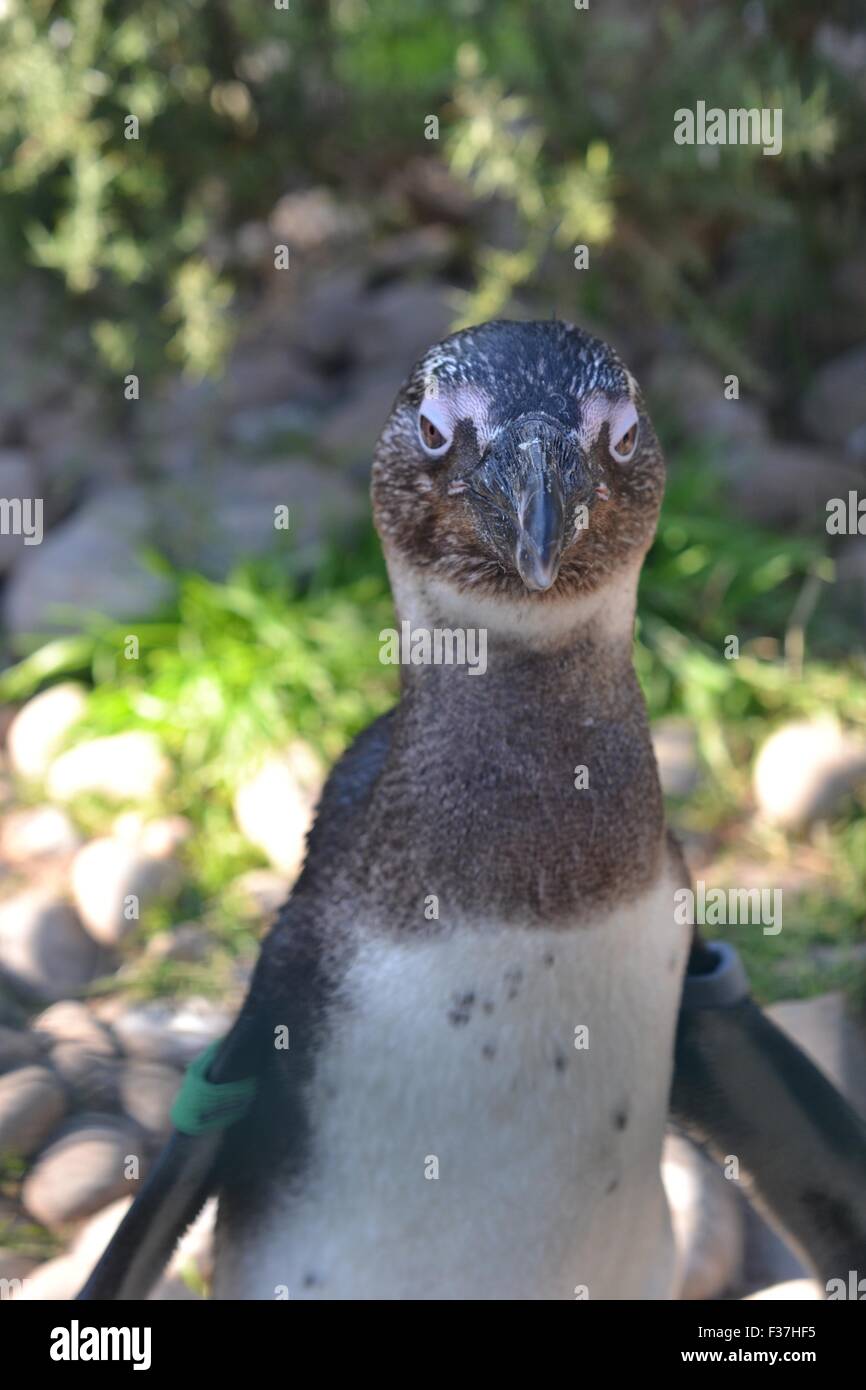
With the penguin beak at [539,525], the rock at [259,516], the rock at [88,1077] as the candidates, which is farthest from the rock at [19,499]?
the penguin beak at [539,525]

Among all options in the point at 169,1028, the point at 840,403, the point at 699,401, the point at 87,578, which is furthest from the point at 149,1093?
the point at 840,403

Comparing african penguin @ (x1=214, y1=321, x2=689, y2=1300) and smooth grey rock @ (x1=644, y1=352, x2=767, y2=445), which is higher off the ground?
smooth grey rock @ (x1=644, y1=352, x2=767, y2=445)

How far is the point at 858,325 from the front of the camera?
15.9ft

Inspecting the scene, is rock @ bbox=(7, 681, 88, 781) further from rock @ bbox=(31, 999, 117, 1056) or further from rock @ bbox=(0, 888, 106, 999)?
rock @ bbox=(31, 999, 117, 1056)

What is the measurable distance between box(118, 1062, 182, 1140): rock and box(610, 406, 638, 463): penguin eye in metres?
0.91

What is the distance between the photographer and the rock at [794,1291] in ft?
5.81

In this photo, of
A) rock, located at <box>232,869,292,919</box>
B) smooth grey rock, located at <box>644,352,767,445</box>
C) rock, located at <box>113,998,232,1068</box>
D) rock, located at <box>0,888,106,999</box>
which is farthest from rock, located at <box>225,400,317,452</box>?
rock, located at <box>113,998,232,1068</box>

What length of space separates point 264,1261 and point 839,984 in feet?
4.37

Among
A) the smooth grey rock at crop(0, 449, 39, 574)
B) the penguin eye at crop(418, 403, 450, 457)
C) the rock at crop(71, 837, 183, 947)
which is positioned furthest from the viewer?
the smooth grey rock at crop(0, 449, 39, 574)

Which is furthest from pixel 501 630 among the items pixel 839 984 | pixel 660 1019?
pixel 839 984

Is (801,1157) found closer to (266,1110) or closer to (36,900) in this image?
(266,1110)

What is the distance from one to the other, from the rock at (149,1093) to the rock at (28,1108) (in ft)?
0.26

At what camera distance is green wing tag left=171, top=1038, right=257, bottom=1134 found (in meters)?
1.64

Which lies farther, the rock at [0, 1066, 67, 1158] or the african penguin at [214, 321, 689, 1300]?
the rock at [0, 1066, 67, 1158]
